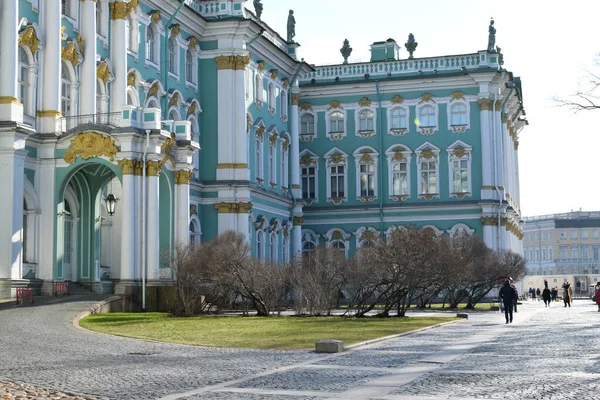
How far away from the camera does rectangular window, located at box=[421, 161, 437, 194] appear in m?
63.7

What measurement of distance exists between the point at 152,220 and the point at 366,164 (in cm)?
3135

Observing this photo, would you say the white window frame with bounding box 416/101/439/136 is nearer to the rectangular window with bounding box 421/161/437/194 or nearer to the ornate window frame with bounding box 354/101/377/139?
the rectangular window with bounding box 421/161/437/194

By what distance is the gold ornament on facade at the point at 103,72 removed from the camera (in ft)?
130

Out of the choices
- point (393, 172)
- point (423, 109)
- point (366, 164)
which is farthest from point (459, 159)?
point (366, 164)

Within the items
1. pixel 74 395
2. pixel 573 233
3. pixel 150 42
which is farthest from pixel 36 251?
pixel 573 233

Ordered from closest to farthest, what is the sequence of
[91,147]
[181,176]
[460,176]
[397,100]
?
1. [91,147]
2. [181,176]
3. [460,176]
4. [397,100]

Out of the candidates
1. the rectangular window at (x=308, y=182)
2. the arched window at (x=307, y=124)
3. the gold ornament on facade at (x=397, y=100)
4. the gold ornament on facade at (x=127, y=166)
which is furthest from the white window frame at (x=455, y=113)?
the gold ornament on facade at (x=127, y=166)

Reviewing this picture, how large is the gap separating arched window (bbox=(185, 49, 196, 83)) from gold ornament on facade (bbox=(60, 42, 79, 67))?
11.3m

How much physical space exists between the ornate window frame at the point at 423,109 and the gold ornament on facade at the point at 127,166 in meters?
32.6

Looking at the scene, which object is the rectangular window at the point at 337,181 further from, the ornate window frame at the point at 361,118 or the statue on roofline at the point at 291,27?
the statue on roofline at the point at 291,27

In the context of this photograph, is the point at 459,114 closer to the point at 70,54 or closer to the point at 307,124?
the point at 307,124

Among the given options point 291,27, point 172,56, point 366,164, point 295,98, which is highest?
point 291,27

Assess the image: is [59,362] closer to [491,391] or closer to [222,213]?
[491,391]

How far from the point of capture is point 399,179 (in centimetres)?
6438
